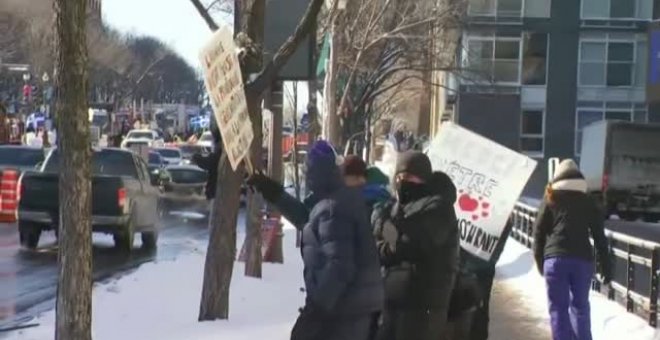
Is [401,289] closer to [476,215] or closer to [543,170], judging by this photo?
[476,215]

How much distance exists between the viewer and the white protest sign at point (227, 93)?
6.27m

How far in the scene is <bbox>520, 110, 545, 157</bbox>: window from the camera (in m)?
57.1

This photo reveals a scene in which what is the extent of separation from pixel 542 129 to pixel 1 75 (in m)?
35.7

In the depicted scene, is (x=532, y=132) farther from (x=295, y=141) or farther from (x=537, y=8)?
(x=295, y=141)

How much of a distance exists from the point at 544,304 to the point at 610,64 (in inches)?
1762

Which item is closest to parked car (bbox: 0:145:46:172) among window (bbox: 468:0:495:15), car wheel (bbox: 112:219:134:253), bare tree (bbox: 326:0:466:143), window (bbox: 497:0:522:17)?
car wheel (bbox: 112:219:134:253)

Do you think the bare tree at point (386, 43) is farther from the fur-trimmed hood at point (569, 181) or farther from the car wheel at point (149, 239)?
the fur-trimmed hood at point (569, 181)

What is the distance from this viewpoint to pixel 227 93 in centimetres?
655

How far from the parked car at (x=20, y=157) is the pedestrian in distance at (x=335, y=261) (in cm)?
2021

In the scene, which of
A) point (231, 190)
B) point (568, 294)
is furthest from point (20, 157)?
point (568, 294)

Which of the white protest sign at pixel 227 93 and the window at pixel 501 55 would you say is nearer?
the white protest sign at pixel 227 93

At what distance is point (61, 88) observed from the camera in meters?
6.71

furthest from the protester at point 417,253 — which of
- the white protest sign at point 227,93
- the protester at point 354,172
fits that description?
the white protest sign at point 227,93

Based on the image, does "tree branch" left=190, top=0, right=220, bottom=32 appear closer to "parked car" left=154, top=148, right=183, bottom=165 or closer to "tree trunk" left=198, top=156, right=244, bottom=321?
"tree trunk" left=198, top=156, right=244, bottom=321
